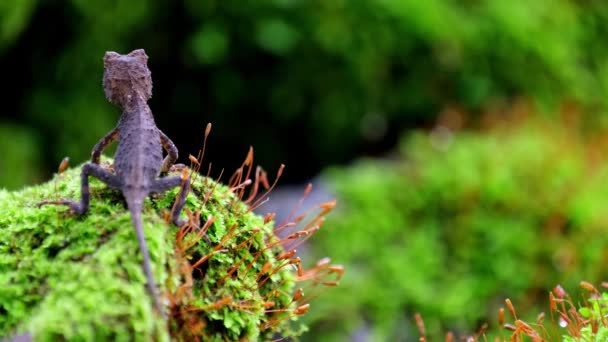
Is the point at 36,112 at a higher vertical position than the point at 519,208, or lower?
higher

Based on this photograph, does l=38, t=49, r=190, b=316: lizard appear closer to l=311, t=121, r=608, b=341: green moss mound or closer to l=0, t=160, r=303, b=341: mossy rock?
l=0, t=160, r=303, b=341: mossy rock

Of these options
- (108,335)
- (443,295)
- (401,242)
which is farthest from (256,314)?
(401,242)

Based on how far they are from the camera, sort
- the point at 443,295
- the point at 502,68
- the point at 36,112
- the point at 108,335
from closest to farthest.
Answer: the point at 108,335 → the point at 443,295 → the point at 36,112 → the point at 502,68

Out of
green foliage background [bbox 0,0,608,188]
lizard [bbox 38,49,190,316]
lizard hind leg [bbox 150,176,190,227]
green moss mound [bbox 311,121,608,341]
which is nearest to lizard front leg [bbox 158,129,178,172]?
lizard [bbox 38,49,190,316]

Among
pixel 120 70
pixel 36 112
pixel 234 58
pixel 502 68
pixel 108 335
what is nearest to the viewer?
pixel 108 335

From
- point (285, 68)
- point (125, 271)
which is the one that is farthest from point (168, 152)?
point (285, 68)

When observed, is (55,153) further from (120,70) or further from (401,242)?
(120,70)
